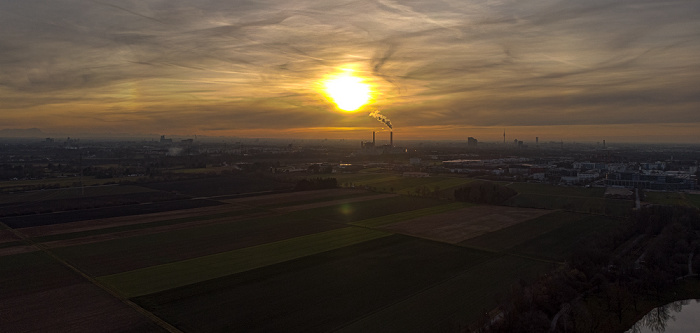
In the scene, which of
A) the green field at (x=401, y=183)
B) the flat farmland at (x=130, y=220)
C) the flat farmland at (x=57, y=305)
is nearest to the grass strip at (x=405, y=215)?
the green field at (x=401, y=183)

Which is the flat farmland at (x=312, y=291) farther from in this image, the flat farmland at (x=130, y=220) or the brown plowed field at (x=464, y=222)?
the flat farmland at (x=130, y=220)

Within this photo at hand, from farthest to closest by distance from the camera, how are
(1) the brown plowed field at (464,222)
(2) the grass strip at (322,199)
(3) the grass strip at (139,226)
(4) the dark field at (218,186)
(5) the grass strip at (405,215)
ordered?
1. (4) the dark field at (218,186)
2. (2) the grass strip at (322,199)
3. (5) the grass strip at (405,215)
4. (1) the brown plowed field at (464,222)
5. (3) the grass strip at (139,226)

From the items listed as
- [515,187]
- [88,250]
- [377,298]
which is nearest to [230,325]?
[377,298]

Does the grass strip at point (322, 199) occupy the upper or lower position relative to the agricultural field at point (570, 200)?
upper

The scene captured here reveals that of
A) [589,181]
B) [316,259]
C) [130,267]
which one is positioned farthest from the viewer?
[589,181]

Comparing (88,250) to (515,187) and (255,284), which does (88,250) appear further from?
(515,187)

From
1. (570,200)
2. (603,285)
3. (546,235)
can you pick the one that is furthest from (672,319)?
(570,200)
